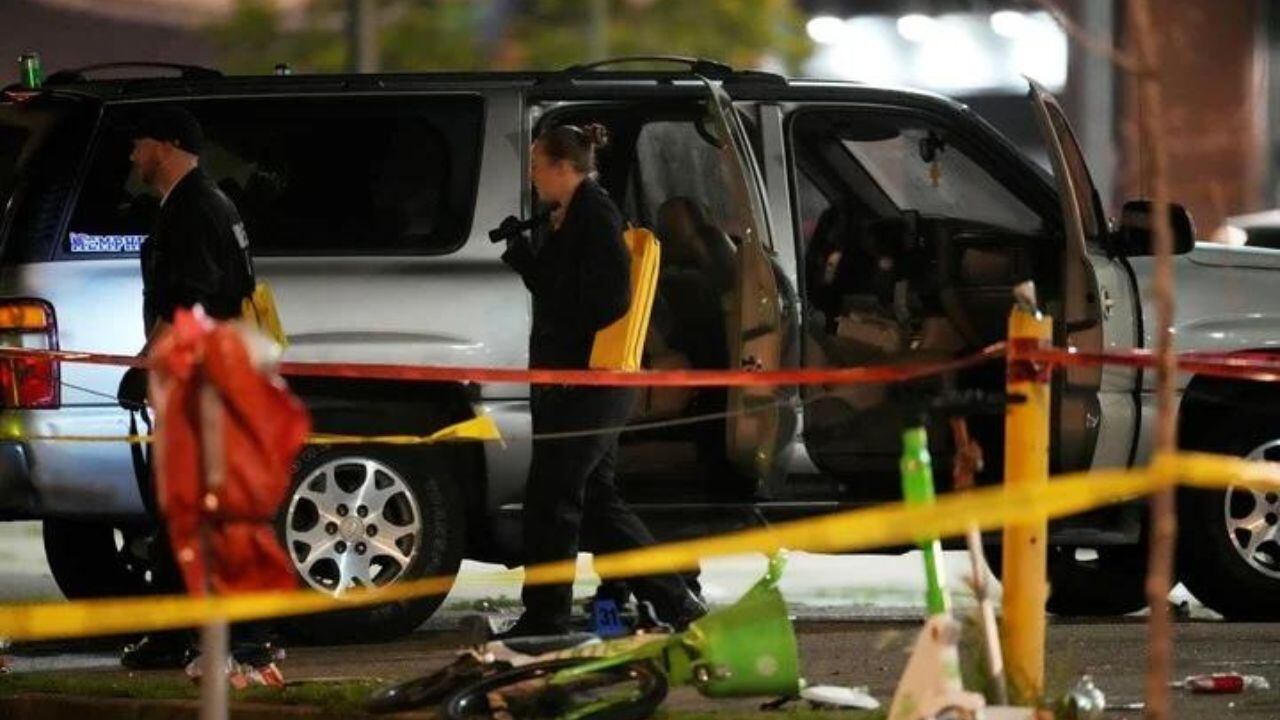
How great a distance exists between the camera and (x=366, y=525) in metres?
10.2

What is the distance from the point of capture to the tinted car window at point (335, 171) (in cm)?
1045

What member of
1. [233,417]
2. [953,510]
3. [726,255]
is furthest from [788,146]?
[233,417]

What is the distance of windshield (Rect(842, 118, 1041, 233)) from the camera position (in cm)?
1082

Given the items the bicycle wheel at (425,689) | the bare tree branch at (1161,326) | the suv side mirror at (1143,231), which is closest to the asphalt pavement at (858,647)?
the bicycle wheel at (425,689)

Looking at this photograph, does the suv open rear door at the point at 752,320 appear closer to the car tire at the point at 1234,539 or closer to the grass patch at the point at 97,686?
the car tire at the point at 1234,539

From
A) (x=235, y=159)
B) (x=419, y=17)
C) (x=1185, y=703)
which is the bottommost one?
(x=1185, y=703)

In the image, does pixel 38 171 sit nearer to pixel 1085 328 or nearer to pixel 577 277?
pixel 577 277

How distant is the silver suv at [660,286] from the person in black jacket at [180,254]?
610mm

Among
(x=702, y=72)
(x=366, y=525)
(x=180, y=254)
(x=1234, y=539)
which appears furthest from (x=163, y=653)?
(x=1234, y=539)

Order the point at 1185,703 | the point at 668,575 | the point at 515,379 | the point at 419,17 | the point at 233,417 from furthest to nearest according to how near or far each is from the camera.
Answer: the point at 419,17
the point at 668,575
the point at 515,379
the point at 1185,703
the point at 233,417

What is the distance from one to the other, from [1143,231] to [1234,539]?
1127mm

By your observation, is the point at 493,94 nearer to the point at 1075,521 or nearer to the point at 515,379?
the point at 515,379

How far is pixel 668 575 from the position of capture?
399 inches

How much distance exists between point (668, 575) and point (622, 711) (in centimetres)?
254
